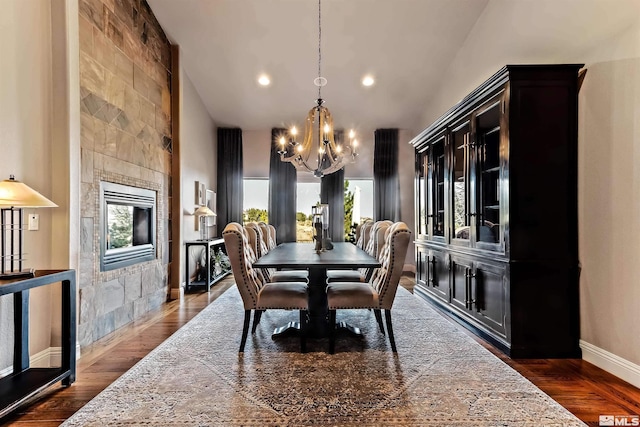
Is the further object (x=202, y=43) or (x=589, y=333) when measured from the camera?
(x=202, y=43)

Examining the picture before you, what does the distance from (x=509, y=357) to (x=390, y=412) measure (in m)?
1.38

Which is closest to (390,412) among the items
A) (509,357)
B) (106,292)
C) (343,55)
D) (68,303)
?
(509,357)

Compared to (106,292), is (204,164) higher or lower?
higher

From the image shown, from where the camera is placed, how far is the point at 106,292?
343 centimetres

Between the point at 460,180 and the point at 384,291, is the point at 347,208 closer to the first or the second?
the point at 460,180

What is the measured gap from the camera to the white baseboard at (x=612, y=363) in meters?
2.35

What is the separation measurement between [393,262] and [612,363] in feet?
5.42

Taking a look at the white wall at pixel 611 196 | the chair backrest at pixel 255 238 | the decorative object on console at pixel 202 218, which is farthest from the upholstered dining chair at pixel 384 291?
the decorative object on console at pixel 202 218

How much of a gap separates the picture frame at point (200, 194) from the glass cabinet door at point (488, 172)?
431 centimetres

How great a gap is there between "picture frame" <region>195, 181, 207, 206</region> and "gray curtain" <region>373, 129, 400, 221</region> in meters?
3.24

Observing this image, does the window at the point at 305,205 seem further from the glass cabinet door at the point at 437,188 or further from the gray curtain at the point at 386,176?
the glass cabinet door at the point at 437,188

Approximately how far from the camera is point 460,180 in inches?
149

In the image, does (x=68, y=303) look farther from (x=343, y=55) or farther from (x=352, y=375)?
(x=343, y=55)

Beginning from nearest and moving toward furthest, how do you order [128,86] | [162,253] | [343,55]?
[128,86] < [162,253] < [343,55]
